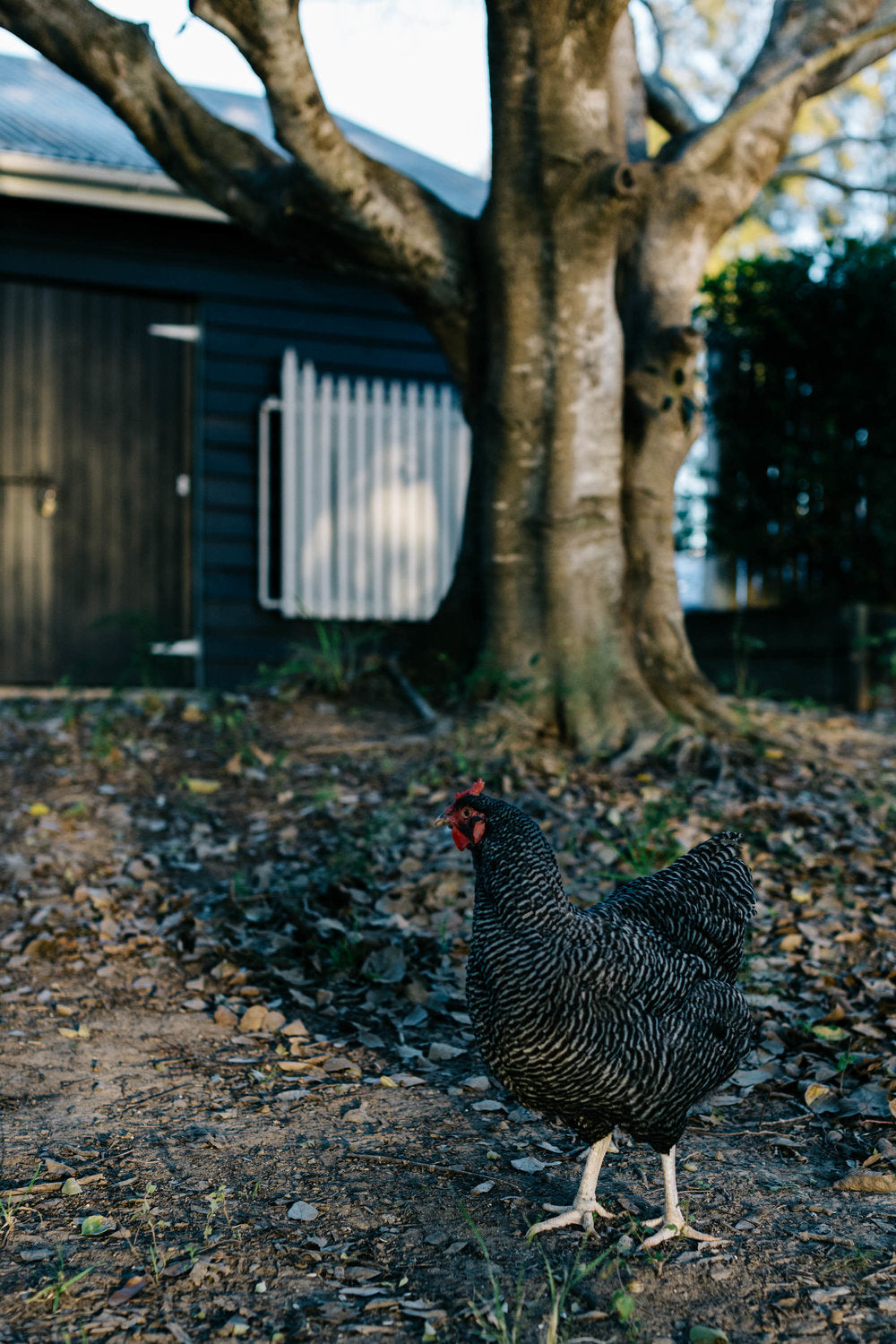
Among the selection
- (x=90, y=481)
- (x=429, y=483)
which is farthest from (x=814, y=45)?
(x=90, y=481)

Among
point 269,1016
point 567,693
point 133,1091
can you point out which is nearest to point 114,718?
point 567,693

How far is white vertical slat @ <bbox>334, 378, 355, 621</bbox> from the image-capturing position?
9.20 metres

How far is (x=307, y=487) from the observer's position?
9141 mm

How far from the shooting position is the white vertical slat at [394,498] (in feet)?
30.7

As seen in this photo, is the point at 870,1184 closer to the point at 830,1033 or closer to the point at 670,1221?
the point at 670,1221

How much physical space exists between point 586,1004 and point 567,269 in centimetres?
455

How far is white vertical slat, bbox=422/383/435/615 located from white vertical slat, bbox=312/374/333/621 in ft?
2.62

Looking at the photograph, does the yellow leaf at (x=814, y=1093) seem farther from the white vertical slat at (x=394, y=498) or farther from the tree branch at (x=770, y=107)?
the white vertical slat at (x=394, y=498)

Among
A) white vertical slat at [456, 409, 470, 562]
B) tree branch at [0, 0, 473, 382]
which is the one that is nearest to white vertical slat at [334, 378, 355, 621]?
white vertical slat at [456, 409, 470, 562]

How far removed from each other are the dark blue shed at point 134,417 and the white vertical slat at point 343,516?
51 cm

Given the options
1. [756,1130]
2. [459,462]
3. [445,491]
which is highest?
[459,462]

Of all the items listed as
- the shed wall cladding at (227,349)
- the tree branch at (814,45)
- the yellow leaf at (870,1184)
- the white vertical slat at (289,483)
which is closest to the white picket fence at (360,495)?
the white vertical slat at (289,483)

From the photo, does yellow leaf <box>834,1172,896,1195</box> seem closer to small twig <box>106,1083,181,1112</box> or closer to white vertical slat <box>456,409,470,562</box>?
small twig <box>106,1083,181,1112</box>

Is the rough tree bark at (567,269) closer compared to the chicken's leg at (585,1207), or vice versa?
the chicken's leg at (585,1207)
